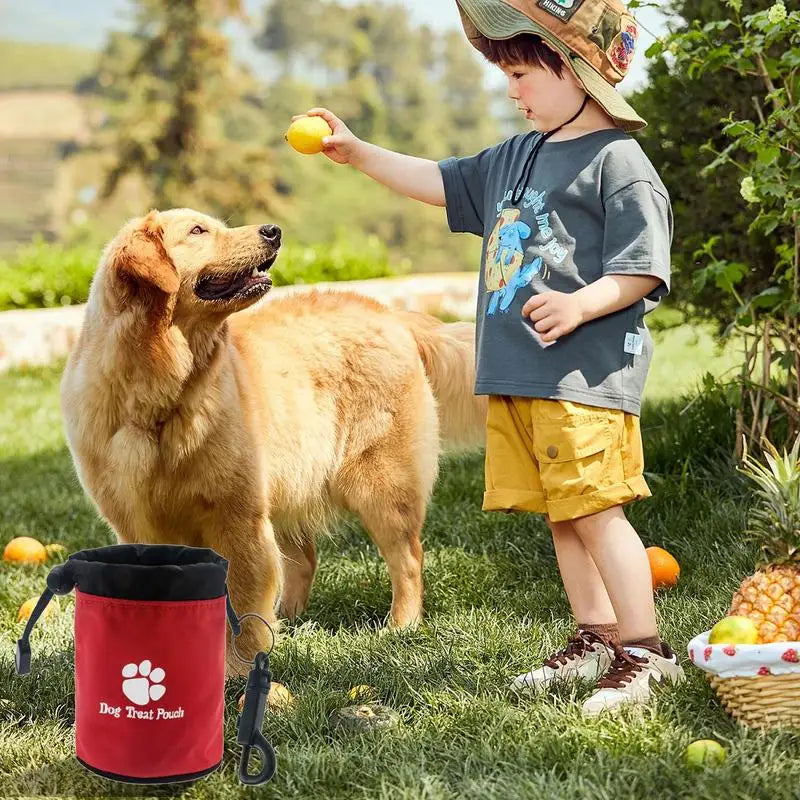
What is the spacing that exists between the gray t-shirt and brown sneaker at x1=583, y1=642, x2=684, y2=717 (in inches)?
26.2

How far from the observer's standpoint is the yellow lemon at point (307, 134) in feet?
10.3

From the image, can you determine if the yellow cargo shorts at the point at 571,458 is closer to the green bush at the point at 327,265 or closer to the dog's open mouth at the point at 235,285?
the dog's open mouth at the point at 235,285

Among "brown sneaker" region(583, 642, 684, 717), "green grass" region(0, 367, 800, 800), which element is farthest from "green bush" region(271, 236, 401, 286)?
"brown sneaker" region(583, 642, 684, 717)

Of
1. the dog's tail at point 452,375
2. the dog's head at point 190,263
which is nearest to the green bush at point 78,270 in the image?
the dog's tail at point 452,375

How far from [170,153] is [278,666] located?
52.2 ft

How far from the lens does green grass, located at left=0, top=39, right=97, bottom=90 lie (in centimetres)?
2655

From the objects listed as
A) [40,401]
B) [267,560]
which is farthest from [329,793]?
[40,401]

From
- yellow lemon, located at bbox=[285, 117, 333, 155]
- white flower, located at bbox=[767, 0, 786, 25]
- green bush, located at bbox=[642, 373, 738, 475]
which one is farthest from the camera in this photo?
green bush, located at bbox=[642, 373, 738, 475]

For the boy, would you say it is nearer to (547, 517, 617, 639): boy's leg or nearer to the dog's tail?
(547, 517, 617, 639): boy's leg

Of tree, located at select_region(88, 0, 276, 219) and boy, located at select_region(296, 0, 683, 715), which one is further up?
tree, located at select_region(88, 0, 276, 219)

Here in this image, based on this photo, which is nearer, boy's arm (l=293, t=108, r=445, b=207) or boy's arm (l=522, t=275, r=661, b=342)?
boy's arm (l=522, t=275, r=661, b=342)

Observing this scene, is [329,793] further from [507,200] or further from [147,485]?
[507,200]

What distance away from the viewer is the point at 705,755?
2.34 metres

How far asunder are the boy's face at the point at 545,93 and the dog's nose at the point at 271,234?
33.1 inches
